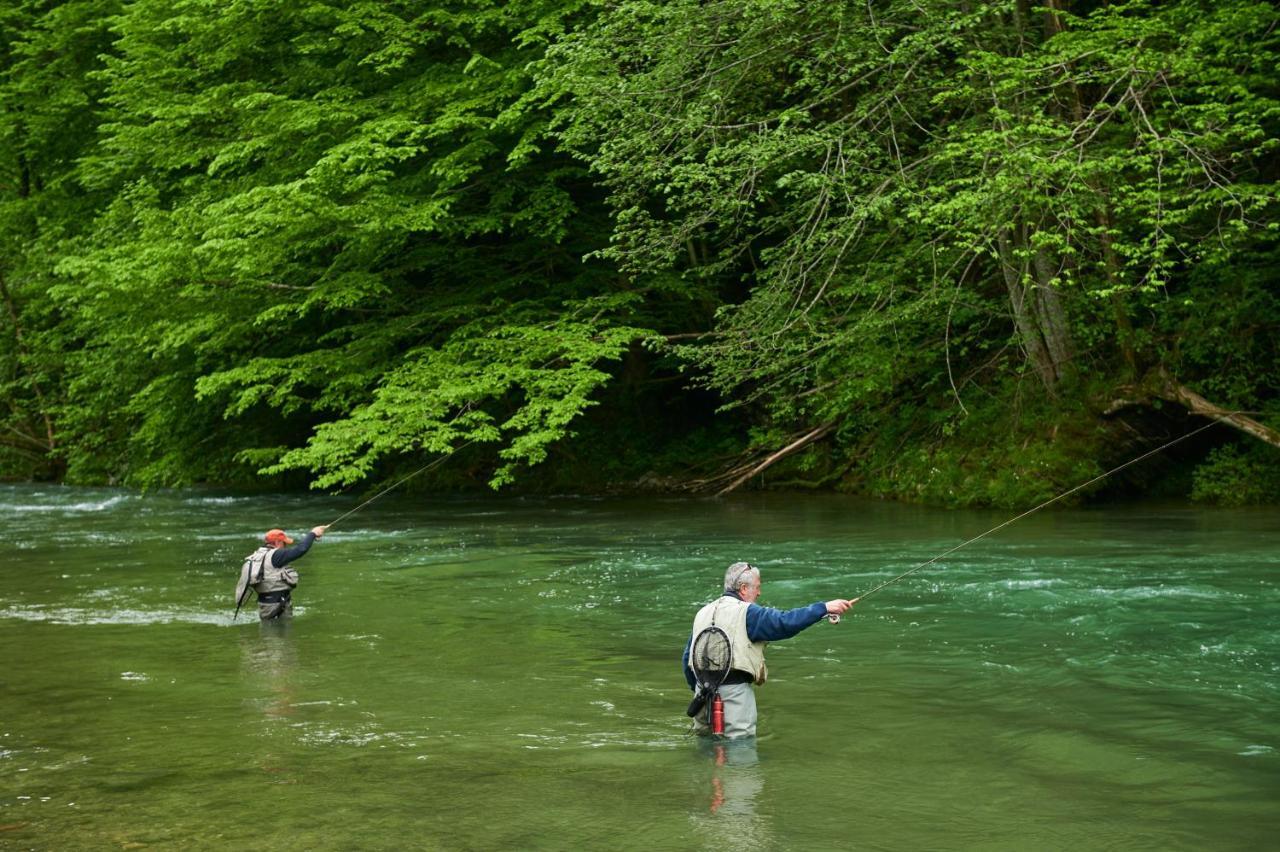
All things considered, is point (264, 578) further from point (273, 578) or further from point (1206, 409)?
point (1206, 409)

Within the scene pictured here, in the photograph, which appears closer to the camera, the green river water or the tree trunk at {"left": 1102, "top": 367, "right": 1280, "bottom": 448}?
the green river water

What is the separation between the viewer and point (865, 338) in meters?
19.1

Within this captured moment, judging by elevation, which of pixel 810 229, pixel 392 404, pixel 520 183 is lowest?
pixel 392 404

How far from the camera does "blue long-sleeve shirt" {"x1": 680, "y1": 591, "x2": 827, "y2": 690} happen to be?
7.25m

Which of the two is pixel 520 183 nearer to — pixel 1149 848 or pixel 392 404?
pixel 392 404

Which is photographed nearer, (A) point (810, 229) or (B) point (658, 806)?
(B) point (658, 806)

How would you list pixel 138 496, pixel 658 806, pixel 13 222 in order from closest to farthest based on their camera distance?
pixel 658 806
pixel 138 496
pixel 13 222

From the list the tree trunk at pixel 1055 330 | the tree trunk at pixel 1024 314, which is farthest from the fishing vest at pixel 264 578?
the tree trunk at pixel 1055 330

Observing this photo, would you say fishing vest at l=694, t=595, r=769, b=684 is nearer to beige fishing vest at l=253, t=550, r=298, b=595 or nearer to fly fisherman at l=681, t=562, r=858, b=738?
fly fisherman at l=681, t=562, r=858, b=738

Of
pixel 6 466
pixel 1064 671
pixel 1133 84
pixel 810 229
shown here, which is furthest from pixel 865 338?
pixel 6 466

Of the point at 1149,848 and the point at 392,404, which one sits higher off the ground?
the point at 392,404

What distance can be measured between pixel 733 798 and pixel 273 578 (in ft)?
21.1

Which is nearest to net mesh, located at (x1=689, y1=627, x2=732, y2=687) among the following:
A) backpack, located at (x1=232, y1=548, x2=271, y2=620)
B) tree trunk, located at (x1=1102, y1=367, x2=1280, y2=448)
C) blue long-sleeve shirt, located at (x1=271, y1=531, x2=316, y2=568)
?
blue long-sleeve shirt, located at (x1=271, y1=531, x2=316, y2=568)

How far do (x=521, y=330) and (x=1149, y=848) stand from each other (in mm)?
16337
